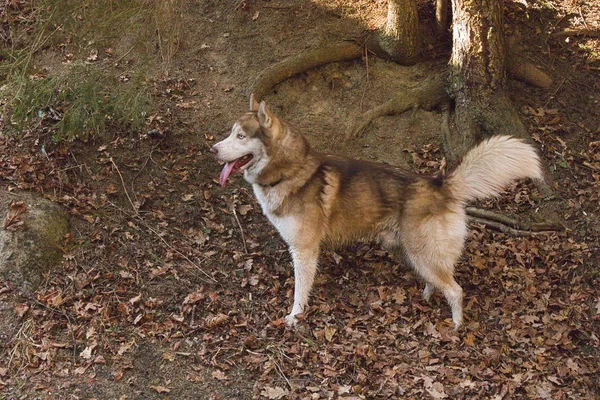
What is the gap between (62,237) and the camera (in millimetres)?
7828

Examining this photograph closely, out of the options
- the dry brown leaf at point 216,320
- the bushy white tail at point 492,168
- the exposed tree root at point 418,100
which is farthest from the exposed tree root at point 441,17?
the dry brown leaf at point 216,320

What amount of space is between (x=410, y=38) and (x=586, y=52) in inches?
114

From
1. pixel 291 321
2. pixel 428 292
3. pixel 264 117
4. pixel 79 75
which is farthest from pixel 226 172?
pixel 79 75

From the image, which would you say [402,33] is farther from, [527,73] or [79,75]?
[79,75]

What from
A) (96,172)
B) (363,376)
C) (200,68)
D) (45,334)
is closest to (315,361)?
(363,376)

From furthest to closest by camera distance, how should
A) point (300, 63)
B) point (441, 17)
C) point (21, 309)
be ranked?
point (441, 17), point (300, 63), point (21, 309)

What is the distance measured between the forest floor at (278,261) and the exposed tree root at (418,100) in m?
0.16

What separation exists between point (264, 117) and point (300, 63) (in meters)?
3.36

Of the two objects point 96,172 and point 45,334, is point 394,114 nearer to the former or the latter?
point 96,172

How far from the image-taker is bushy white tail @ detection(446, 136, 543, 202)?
7012 mm

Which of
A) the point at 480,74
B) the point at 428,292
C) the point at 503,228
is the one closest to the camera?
the point at 428,292

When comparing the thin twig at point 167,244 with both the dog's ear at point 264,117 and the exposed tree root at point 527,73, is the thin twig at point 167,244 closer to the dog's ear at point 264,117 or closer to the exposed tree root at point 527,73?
the dog's ear at point 264,117

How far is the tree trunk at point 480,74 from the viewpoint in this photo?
30.0 feet

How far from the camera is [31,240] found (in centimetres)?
754
